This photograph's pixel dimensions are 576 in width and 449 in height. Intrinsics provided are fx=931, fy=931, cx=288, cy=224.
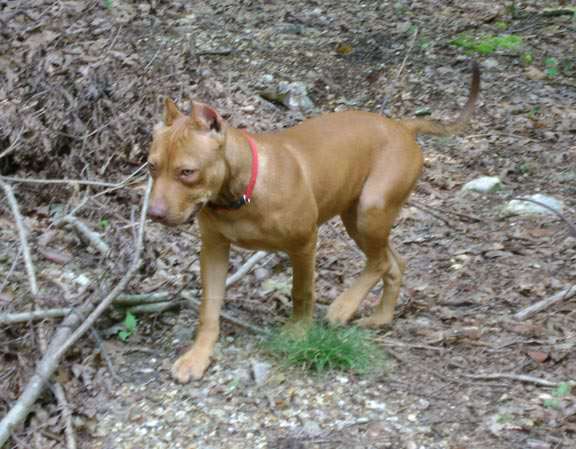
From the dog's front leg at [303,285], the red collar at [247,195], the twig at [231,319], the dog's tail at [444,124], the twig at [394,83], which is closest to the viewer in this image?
the red collar at [247,195]

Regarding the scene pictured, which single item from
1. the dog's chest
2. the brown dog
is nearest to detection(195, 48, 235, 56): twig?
the brown dog

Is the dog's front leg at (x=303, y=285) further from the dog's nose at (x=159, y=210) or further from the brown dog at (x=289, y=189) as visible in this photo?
the dog's nose at (x=159, y=210)

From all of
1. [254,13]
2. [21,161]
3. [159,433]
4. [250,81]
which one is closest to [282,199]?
[159,433]

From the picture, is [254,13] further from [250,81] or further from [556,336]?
[556,336]

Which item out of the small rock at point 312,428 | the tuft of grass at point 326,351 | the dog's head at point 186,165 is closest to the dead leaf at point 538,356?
the tuft of grass at point 326,351

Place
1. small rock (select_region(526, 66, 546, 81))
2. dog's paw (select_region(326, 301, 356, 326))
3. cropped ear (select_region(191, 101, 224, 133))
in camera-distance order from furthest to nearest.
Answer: small rock (select_region(526, 66, 546, 81)) < dog's paw (select_region(326, 301, 356, 326)) < cropped ear (select_region(191, 101, 224, 133))

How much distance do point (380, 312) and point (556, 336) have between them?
45.3 inches

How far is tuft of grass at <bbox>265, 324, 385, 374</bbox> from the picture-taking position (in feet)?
18.0

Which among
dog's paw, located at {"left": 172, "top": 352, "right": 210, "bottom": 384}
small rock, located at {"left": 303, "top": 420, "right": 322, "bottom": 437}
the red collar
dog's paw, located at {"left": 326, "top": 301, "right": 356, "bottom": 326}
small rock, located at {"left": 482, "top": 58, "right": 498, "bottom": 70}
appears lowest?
small rock, located at {"left": 482, "top": 58, "right": 498, "bottom": 70}

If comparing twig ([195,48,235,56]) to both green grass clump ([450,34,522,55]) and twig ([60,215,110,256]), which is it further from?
twig ([60,215,110,256])

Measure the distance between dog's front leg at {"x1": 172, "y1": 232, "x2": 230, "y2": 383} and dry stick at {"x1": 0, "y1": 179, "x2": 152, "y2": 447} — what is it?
0.42m

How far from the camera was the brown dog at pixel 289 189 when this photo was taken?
4.80 meters

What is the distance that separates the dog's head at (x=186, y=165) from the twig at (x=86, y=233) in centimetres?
178

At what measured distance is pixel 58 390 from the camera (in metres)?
5.09
